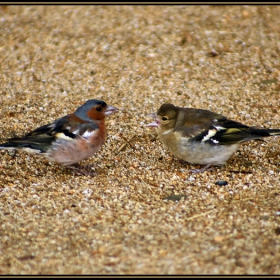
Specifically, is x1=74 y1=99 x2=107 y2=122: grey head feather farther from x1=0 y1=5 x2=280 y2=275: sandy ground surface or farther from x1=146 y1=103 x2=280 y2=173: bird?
x1=146 y1=103 x2=280 y2=173: bird

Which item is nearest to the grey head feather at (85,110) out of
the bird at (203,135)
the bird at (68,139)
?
the bird at (68,139)

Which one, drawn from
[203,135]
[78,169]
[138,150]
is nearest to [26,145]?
[78,169]

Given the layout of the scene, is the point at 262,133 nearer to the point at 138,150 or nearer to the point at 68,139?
the point at 138,150

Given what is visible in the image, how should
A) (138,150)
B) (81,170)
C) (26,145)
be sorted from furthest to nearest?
(138,150)
(81,170)
(26,145)

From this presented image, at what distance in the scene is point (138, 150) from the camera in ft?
18.0

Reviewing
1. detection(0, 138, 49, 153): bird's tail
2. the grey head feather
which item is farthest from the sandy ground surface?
the grey head feather

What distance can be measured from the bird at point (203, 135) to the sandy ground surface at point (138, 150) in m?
0.18

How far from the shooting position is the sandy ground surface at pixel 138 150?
3.87 m

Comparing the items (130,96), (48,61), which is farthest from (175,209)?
(48,61)

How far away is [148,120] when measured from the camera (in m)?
5.92

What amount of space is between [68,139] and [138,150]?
0.84 m

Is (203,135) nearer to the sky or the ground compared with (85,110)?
nearer to the ground

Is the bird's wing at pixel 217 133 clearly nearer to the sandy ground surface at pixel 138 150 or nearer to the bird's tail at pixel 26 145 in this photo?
the sandy ground surface at pixel 138 150

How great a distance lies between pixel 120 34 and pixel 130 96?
5.73 feet
